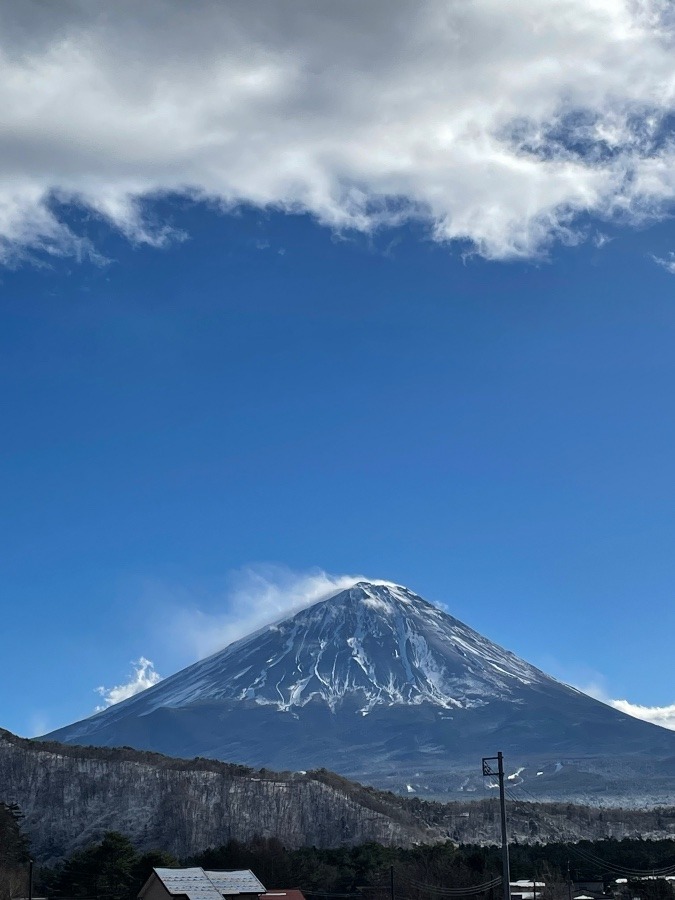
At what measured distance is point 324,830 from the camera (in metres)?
112

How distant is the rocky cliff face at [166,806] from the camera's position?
106250 millimetres

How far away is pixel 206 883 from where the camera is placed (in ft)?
163

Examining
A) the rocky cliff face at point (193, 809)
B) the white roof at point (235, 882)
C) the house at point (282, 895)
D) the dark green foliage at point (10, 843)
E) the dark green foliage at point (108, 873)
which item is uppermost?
the rocky cliff face at point (193, 809)

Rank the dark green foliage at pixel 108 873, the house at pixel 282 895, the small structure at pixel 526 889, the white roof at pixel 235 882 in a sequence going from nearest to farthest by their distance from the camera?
the white roof at pixel 235 882
the house at pixel 282 895
the small structure at pixel 526 889
the dark green foliage at pixel 108 873

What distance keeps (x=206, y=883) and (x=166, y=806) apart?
6226cm

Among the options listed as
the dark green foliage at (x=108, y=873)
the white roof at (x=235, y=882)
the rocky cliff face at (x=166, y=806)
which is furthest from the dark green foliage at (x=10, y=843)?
the white roof at (x=235, y=882)

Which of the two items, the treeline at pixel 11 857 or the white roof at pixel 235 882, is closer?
the white roof at pixel 235 882

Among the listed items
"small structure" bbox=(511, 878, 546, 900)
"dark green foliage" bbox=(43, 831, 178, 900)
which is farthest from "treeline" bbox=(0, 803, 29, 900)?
"small structure" bbox=(511, 878, 546, 900)

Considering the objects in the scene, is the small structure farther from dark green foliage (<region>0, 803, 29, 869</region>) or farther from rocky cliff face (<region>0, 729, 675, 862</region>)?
rocky cliff face (<region>0, 729, 675, 862</region>)

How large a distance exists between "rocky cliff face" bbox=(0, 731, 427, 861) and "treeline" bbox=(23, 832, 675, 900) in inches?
888

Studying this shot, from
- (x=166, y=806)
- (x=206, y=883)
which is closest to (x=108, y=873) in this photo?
(x=206, y=883)

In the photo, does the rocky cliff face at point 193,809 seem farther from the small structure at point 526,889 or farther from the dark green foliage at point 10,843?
the small structure at point 526,889

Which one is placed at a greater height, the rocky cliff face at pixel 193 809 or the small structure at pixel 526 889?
the rocky cliff face at pixel 193 809

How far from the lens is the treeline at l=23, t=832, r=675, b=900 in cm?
6656
